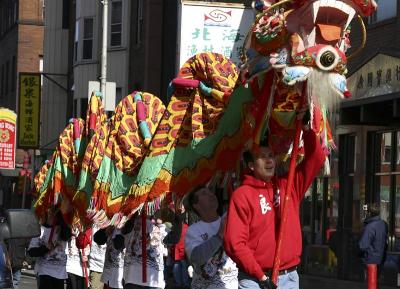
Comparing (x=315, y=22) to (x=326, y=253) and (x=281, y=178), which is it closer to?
(x=281, y=178)

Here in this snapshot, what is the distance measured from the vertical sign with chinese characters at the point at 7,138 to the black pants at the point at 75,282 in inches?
920

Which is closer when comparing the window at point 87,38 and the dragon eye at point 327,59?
the dragon eye at point 327,59

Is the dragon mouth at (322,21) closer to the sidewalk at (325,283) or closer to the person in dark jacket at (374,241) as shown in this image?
the person in dark jacket at (374,241)

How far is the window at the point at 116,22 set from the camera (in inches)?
1447

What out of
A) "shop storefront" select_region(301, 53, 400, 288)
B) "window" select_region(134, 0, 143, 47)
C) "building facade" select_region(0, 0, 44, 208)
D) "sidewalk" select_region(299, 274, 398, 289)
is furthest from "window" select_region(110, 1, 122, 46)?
"building facade" select_region(0, 0, 44, 208)

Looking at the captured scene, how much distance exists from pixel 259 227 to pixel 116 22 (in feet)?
98.2

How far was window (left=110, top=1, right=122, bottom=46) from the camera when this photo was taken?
121 feet

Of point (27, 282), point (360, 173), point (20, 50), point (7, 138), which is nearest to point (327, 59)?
point (360, 173)

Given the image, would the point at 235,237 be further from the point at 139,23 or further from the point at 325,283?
the point at 139,23

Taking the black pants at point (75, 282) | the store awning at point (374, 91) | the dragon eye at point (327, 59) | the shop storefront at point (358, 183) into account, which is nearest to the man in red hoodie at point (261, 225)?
the dragon eye at point (327, 59)

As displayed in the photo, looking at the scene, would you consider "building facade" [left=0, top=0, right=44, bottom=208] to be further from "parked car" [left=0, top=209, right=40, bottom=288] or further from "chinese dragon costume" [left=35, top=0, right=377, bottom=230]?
"parked car" [left=0, top=209, right=40, bottom=288]

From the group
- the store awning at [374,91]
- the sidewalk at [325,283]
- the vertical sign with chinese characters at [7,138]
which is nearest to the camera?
the store awning at [374,91]

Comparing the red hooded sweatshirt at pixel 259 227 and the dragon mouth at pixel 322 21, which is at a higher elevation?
the dragon mouth at pixel 322 21

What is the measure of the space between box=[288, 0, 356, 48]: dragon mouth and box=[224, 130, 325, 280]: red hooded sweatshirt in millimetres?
1004
